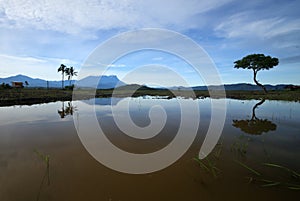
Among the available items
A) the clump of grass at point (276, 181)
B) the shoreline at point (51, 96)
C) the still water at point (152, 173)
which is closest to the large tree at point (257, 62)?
the shoreline at point (51, 96)

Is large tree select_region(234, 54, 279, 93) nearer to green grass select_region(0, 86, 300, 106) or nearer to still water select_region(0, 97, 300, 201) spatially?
green grass select_region(0, 86, 300, 106)

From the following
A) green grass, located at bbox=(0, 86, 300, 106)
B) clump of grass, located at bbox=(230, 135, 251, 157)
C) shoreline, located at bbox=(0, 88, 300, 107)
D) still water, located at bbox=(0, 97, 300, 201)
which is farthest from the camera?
green grass, located at bbox=(0, 86, 300, 106)

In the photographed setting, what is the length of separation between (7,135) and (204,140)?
7.42m

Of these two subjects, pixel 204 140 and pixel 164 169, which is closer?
pixel 164 169

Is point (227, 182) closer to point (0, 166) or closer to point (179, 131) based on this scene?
point (179, 131)

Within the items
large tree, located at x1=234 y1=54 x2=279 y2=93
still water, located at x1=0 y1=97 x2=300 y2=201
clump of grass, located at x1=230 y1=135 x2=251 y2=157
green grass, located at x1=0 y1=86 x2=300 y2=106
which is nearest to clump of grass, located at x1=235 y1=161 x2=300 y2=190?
still water, located at x1=0 y1=97 x2=300 y2=201

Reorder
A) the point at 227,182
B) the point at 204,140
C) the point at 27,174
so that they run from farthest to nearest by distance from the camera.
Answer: the point at 204,140, the point at 27,174, the point at 227,182

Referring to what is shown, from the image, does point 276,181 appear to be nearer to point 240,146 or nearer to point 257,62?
point 240,146

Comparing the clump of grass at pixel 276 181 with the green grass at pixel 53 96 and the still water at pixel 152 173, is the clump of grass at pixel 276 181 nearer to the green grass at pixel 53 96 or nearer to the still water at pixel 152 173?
the still water at pixel 152 173

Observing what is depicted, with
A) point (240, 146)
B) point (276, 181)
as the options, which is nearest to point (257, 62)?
point (240, 146)

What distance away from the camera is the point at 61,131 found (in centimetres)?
761

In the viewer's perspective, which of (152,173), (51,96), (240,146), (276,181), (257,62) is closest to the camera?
(276,181)

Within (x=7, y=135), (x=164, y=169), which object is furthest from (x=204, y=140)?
(x=7, y=135)

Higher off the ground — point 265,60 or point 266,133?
point 265,60
